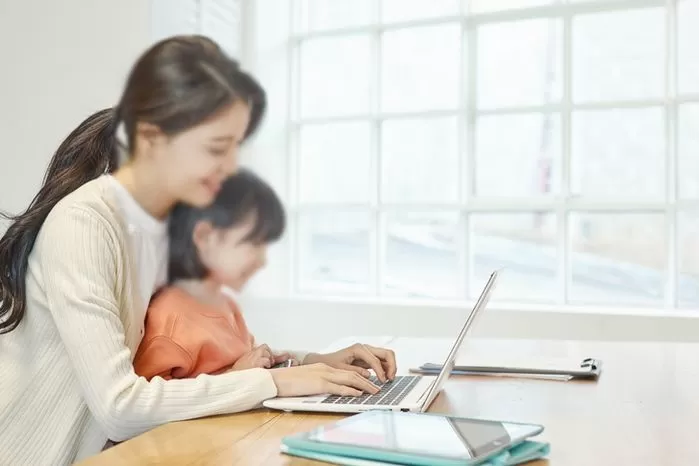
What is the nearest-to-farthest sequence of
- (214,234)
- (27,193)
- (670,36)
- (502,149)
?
(214,234) < (27,193) < (670,36) < (502,149)

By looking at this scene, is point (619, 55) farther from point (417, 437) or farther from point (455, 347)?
point (417, 437)

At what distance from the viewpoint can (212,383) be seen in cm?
106

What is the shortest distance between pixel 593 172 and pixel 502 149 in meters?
0.36

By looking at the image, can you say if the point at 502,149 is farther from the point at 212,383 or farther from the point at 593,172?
the point at 212,383

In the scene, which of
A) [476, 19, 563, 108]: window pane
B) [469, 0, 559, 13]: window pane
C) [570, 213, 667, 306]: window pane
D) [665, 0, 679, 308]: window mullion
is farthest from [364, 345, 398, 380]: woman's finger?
[469, 0, 559, 13]: window pane

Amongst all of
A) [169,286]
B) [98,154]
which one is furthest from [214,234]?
[98,154]

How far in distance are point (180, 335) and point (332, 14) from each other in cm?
126

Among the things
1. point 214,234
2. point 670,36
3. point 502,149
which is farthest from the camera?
point 502,149

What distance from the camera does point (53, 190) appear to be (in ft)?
3.69

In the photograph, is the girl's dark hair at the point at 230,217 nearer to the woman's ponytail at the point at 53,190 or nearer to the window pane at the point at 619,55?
the woman's ponytail at the point at 53,190

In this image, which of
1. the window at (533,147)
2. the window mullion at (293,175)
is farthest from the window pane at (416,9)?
the window mullion at (293,175)

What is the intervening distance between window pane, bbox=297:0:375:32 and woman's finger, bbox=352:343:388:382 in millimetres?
691

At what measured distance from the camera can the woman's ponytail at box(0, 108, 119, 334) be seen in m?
1.08

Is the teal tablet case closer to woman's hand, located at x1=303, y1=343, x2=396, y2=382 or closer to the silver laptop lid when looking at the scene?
the silver laptop lid
